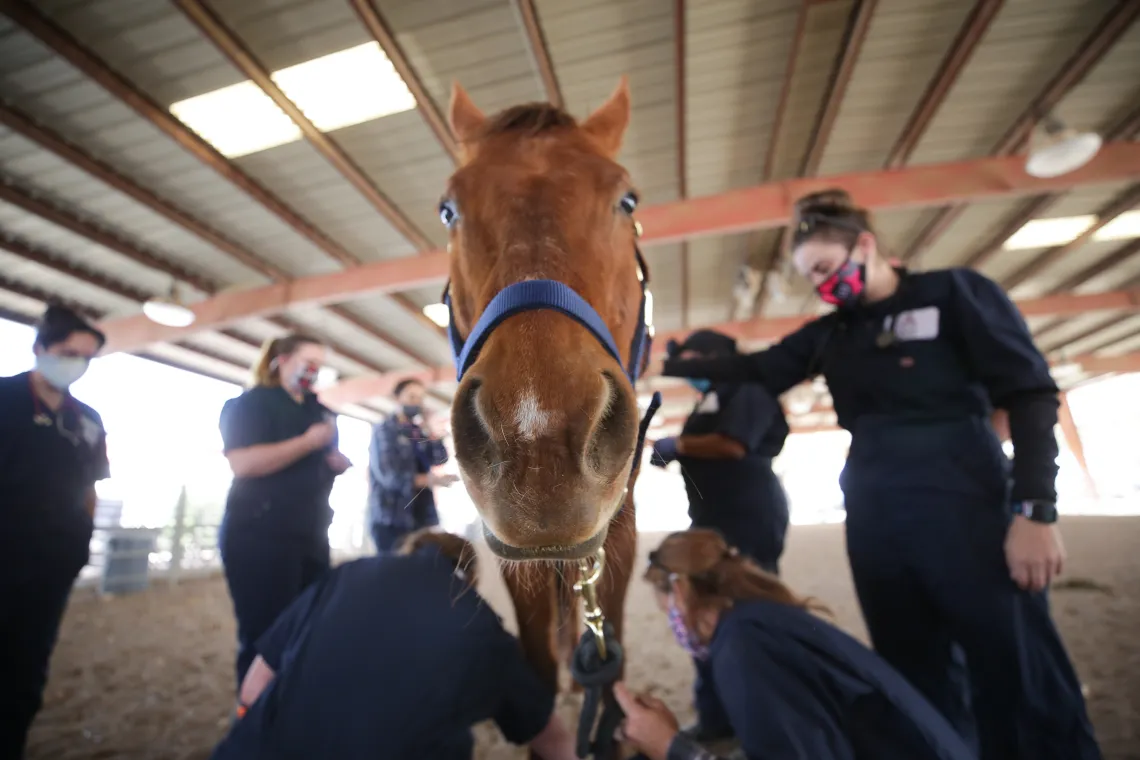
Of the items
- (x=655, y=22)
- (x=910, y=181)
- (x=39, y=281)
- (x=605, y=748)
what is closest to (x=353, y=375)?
(x=39, y=281)

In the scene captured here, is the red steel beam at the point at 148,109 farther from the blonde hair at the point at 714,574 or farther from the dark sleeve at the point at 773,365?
the blonde hair at the point at 714,574

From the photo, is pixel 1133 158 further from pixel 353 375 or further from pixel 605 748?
pixel 353 375

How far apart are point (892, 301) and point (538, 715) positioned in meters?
1.88

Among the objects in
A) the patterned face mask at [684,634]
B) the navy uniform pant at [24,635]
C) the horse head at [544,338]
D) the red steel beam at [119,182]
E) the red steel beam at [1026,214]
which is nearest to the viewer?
the horse head at [544,338]

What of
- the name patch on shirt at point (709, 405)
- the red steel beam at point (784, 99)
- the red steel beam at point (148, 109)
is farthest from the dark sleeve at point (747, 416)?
the red steel beam at point (148, 109)

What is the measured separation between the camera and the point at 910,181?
6.48 metres

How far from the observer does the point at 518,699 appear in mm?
1464

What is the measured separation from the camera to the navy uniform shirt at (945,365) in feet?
4.81

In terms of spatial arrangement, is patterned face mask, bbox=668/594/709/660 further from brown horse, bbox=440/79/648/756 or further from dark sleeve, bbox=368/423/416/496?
dark sleeve, bbox=368/423/416/496

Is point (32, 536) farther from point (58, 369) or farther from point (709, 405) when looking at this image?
point (709, 405)

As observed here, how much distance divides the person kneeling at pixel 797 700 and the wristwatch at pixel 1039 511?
1.94 feet

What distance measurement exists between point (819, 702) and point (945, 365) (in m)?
1.17

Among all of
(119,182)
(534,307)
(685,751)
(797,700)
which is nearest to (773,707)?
(797,700)

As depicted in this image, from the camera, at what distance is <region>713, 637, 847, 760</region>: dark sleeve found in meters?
1.17
